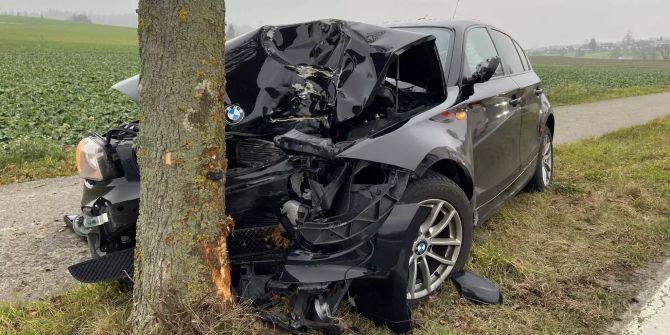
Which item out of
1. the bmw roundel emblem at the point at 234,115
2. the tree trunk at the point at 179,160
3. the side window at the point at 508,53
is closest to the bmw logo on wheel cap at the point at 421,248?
the tree trunk at the point at 179,160

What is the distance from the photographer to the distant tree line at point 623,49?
92.6 m

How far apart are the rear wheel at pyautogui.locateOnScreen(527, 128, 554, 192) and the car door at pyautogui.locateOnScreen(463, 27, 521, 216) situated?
1020mm

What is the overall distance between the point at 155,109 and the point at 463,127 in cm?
188

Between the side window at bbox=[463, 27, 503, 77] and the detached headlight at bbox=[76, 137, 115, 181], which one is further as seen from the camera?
the side window at bbox=[463, 27, 503, 77]

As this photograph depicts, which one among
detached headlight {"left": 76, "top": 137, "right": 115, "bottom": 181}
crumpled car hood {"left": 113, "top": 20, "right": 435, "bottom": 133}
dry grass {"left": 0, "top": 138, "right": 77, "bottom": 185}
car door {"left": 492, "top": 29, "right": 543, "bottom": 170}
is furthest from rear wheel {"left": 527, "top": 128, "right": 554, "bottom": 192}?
dry grass {"left": 0, "top": 138, "right": 77, "bottom": 185}

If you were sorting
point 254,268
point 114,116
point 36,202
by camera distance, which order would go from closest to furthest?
point 254,268, point 36,202, point 114,116

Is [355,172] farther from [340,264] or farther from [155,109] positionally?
[155,109]

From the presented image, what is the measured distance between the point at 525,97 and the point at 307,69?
2177 millimetres

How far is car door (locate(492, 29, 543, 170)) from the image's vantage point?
14.6ft

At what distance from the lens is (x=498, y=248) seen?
12.5ft

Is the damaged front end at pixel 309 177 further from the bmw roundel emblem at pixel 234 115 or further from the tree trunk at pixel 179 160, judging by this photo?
the tree trunk at pixel 179 160

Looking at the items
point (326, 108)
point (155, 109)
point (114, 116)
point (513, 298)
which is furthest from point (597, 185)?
point (114, 116)

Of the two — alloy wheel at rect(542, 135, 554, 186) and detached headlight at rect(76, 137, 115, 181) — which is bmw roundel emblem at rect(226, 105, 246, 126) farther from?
alloy wheel at rect(542, 135, 554, 186)

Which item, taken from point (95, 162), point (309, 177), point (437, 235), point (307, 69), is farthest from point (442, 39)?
point (95, 162)
